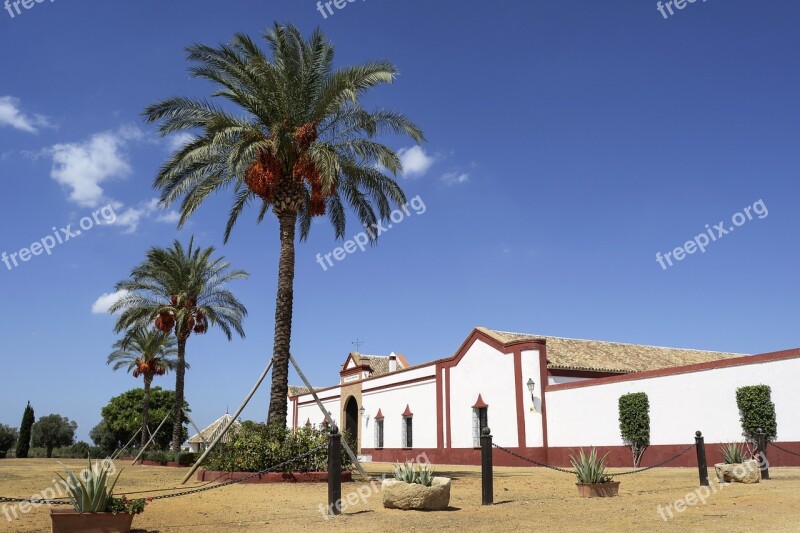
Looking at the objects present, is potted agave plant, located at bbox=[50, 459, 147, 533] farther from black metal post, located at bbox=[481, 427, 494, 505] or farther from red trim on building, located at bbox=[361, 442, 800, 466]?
red trim on building, located at bbox=[361, 442, 800, 466]

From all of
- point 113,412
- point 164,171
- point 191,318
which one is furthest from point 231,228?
point 113,412

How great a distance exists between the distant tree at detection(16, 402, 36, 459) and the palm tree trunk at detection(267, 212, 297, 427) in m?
42.0

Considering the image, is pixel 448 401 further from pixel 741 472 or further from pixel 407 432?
pixel 741 472

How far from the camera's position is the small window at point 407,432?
105 feet

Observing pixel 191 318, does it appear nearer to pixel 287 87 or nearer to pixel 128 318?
pixel 128 318

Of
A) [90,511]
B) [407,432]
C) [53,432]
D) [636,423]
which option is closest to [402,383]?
[407,432]

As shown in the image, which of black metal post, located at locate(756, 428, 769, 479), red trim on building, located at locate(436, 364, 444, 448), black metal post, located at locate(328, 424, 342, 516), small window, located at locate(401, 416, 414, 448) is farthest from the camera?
small window, located at locate(401, 416, 414, 448)

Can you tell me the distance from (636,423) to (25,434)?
→ 46186 millimetres

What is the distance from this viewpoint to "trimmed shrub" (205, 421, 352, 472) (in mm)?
15180

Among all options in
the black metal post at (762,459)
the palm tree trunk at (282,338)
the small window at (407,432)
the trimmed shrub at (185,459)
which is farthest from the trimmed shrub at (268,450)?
the small window at (407,432)

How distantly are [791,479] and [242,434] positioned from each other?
12.2 meters

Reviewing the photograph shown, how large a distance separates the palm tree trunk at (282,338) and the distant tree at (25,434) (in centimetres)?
4198

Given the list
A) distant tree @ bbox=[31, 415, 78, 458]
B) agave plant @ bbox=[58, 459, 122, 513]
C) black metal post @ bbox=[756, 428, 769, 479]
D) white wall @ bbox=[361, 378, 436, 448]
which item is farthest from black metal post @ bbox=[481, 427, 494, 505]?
distant tree @ bbox=[31, 415, 78, 458]

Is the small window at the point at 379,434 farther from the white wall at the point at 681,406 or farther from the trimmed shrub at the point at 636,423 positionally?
the trimmed shrub at the point at 636,423
